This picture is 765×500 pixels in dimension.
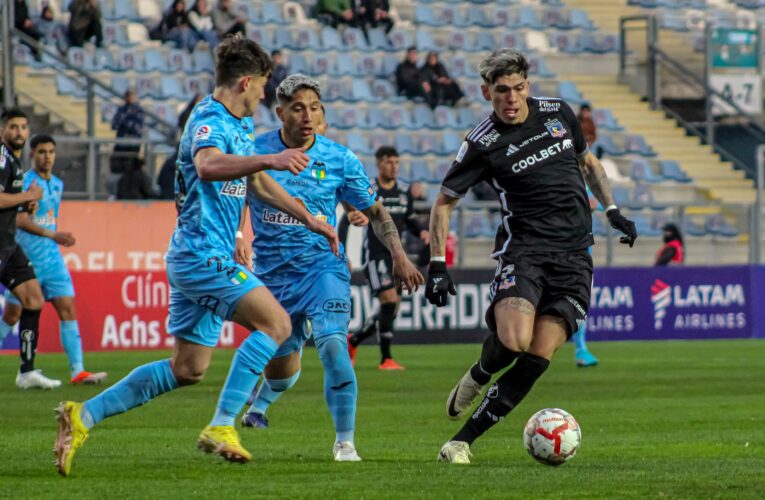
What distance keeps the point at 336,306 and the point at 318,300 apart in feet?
0.62

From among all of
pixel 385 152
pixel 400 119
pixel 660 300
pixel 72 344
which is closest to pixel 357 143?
pixel 400 119

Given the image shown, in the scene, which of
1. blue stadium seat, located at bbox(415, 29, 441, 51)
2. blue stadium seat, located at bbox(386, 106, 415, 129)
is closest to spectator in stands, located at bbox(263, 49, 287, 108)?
blue stadium seat, located at bbox(386, 106, 415, 129)

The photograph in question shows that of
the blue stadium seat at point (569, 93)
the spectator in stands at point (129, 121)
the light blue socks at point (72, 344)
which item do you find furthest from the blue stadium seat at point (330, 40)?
the light blue socks at point (72, 344)

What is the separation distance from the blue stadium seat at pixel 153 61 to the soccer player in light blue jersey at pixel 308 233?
17392mm

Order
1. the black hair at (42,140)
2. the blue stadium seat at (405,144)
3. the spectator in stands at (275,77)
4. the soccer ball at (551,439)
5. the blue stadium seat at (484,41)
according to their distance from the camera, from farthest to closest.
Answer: the blue stadium seat at (484,41)
the blue stadium seat at (405,144)
the spectator in stands at (275,77)
the black hair at (42,140)
the soccer ball at (551,439)

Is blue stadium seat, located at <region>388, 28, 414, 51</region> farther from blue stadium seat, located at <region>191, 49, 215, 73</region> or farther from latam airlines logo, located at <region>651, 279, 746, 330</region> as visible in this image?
latam airlines logo, located at <region>651, 279, 746, 330</region>

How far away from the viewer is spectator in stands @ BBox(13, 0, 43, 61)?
82.2ft

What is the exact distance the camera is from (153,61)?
90.4 feet

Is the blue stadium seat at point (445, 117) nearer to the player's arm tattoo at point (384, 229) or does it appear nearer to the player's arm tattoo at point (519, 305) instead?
the player's arm tattoo at point (384, 229)

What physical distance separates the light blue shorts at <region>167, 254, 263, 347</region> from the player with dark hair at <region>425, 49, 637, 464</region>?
1182 millimetres

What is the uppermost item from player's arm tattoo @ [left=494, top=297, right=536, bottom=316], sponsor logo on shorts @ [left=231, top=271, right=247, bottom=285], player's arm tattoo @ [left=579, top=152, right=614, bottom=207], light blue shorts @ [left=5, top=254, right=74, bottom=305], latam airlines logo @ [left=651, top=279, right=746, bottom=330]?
player's arm tattoo @ [left=579, top=152, right=614, bottom=207]

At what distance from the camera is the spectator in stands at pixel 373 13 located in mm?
30250

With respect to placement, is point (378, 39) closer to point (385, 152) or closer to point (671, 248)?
point (671, 248)

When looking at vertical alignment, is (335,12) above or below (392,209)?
above
